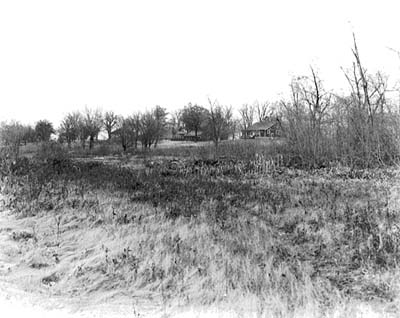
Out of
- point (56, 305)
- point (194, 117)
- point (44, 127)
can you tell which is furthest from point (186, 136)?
point (56, 305)

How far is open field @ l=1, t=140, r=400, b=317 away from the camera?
3055mm

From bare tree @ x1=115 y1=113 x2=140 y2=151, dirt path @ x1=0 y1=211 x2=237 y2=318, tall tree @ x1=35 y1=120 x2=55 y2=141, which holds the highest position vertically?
tall tree @ x1=35 y1=120 x2=55 y2=141

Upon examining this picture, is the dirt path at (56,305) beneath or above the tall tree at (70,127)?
beneath

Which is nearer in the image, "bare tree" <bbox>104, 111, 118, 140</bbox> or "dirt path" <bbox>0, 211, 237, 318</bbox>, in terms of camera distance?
"dirt path" <bbox>0, 211, 237, 318</bbox>

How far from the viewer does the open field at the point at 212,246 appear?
3.05 metres

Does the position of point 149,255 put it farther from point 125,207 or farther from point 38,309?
point 125,207

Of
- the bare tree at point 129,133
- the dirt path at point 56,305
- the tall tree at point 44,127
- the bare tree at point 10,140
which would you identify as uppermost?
the tall tree at point 44,127

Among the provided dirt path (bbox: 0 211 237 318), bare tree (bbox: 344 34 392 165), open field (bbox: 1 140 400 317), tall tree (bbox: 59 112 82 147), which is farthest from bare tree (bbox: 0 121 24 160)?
tall tree (bbox: 59 112 82 147)

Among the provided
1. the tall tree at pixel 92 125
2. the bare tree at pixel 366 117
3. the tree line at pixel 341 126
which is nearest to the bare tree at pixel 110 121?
the tall tree at pixel 92 125

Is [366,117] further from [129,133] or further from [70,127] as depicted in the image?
[70,127]

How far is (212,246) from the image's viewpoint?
4207 millimetres

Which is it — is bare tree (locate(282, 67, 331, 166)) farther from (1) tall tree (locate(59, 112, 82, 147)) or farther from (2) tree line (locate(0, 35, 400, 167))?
(1) tall tree (locate(59, 112, 82, 147))

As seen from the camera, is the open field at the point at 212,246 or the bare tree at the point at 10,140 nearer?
the open field at the point at 212,246

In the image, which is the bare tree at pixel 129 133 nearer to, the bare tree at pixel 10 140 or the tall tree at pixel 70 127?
the tall tree at pixel 70 127
